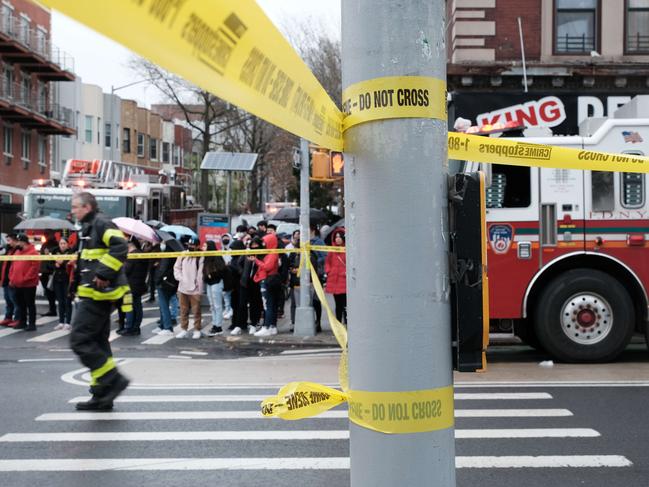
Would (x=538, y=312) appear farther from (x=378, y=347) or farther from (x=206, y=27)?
(x=206, y=27)

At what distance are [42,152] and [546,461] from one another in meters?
49.0

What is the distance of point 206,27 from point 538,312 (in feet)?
29.5

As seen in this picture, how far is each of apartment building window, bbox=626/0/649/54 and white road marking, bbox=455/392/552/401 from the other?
555 inches

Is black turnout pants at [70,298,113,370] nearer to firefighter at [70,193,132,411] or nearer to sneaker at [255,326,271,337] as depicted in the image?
firefighter at [70,193,132,411]

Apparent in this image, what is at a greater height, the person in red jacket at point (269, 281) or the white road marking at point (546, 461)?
the person in red jacket at point (269, 281)

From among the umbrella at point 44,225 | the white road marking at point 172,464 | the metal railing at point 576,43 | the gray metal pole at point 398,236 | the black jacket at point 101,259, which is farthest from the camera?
the metal railing at point 576,43

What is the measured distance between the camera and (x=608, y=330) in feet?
34.5

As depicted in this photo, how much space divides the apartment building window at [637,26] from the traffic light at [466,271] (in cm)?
1935

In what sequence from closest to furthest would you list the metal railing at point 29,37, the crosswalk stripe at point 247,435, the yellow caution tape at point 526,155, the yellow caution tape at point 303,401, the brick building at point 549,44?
1. the yellow caution tape at point 303,401
2. the yellow caution tape at point 526,155
3. the crosswalk stripe at point 247,435
4. the brick building at point 549,44
5. the metal railing at point 29,37

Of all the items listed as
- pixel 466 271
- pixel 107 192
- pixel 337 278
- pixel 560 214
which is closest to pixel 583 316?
pixel 560 214

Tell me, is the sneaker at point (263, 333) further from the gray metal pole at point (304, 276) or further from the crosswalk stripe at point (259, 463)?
the crosswalk stripe at point (259, 463)

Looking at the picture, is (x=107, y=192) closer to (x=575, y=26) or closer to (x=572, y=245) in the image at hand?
(x=575, y=26)

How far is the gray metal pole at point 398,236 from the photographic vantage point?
256 cm

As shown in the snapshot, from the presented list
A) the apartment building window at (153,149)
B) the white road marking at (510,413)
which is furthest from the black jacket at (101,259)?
the apartment building window at (153,149)
